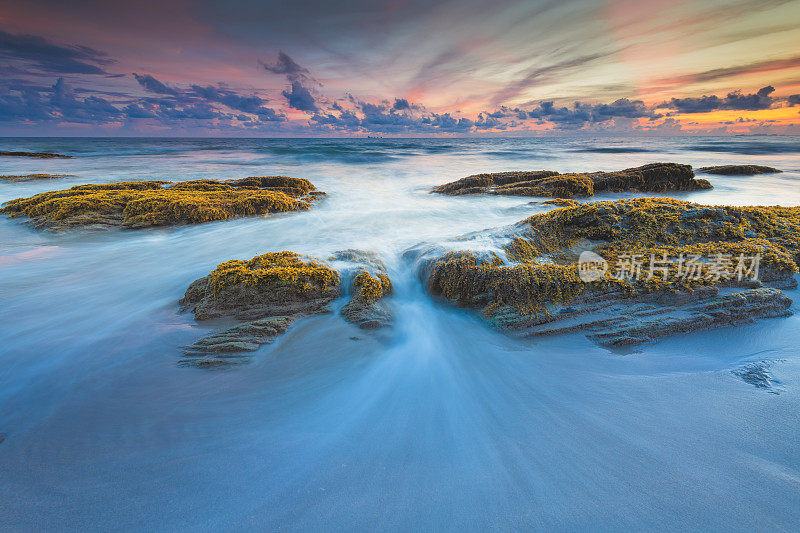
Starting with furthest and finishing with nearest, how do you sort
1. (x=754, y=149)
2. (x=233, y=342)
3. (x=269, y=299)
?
(x=754, y=149)
(x=269, y=299)
(x=233, y=342)

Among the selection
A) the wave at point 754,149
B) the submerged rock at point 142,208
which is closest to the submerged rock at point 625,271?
the submerged rock at point 142,208

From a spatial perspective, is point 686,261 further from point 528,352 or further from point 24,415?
point 24,415

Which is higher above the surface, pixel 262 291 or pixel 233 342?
pixel 262 291

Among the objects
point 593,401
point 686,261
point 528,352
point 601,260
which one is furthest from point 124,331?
point 686,261

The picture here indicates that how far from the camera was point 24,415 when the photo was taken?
2.43 metres

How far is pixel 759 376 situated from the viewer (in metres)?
2.67

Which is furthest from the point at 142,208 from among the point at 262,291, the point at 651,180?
the point at 651,180

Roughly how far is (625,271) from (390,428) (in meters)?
3.23

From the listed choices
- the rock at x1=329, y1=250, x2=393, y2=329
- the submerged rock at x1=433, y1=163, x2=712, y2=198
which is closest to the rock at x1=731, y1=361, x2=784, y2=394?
the rock at x1=329, y1=250, x2=393, y2=329

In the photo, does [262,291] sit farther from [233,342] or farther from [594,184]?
[594,184]

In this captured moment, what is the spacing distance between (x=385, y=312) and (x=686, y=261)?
12.0 feet

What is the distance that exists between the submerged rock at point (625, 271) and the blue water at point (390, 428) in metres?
0.23

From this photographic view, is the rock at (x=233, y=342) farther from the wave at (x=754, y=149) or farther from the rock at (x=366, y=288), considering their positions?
the wave at (x=754, y=149)

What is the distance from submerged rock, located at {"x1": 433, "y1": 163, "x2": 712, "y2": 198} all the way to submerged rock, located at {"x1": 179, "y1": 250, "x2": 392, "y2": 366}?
8.02m
